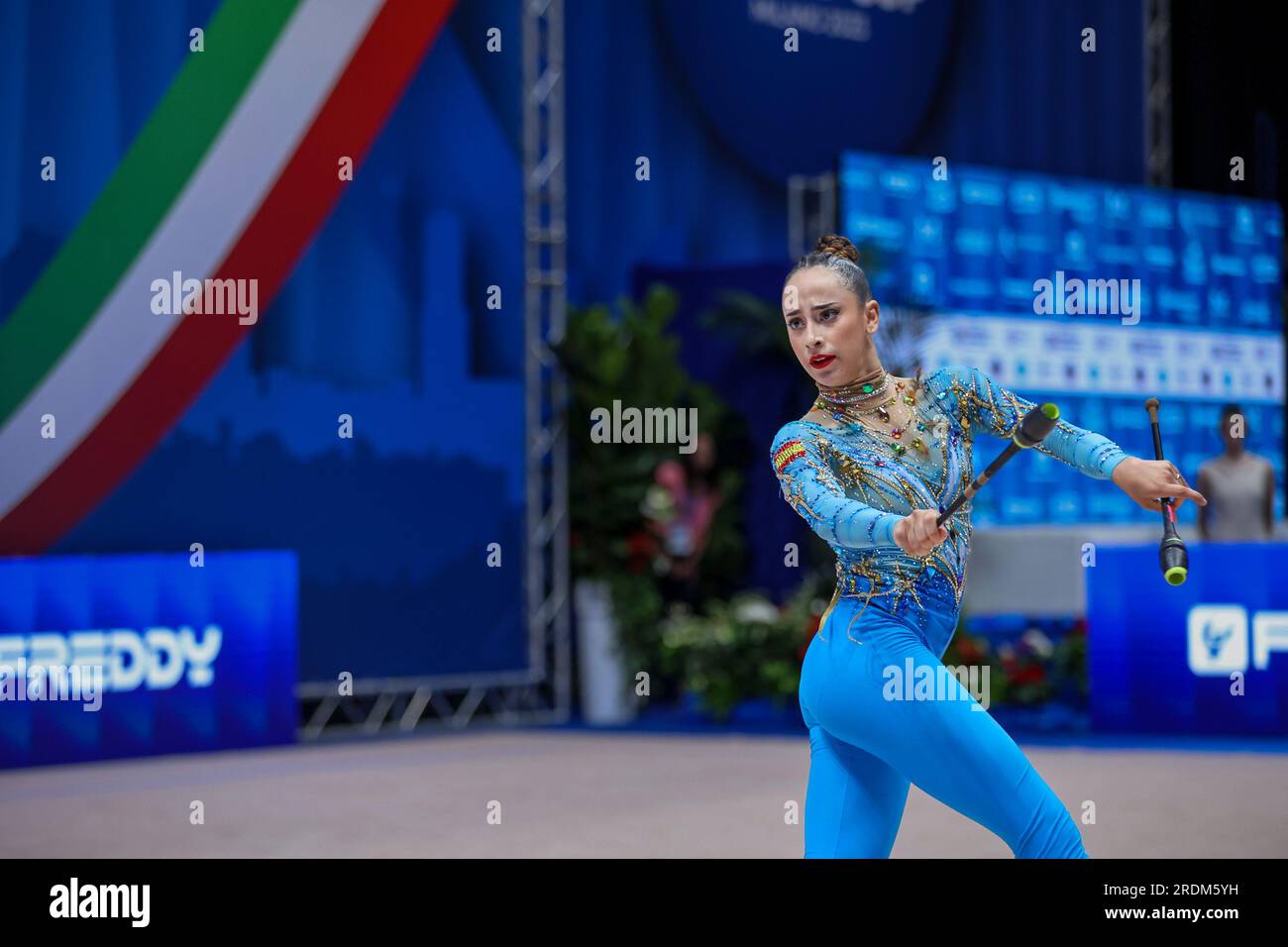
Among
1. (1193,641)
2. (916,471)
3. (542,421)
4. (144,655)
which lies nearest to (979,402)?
(916,471)

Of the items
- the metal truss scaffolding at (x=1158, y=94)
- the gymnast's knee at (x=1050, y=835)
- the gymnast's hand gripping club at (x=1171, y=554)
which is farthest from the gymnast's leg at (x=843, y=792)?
the metal truss scaffolding at (x=1158, y=94)

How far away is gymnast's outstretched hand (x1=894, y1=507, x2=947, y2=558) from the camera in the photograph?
3197 mm

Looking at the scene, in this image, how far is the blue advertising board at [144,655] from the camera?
30.3ft

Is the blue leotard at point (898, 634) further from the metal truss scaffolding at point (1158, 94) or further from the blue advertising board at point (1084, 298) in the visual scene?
the metal truss scaffolding at point (1158, 94)

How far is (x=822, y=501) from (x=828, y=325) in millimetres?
444

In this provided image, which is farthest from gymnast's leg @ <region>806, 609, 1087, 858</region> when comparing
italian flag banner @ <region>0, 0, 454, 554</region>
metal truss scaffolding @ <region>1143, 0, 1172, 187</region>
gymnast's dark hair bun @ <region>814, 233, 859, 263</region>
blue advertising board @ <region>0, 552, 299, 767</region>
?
metal truss scaffolding @ <region>1143, 0, 1172, 187</region>

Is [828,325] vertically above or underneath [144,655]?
above

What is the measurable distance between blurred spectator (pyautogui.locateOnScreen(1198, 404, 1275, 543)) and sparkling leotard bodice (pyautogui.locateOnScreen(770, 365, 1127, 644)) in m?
7.15

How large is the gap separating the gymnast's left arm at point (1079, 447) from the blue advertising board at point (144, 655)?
264 inches

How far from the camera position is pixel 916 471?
379 centimetres

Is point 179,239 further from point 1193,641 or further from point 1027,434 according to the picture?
point 1027,434

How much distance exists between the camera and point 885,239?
483 inches

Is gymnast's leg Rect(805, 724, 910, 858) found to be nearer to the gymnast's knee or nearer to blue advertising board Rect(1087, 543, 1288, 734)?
the gymnast's knee

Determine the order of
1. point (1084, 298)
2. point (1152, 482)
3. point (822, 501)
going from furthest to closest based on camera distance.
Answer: point (1084, 298)
point (822, 501)
point (1152, 482)
